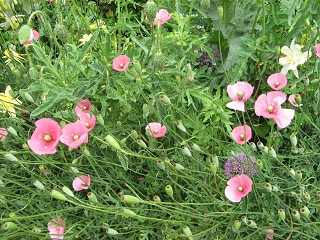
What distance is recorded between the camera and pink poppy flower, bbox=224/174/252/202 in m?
0.98

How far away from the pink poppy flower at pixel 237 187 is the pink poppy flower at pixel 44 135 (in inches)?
17.0

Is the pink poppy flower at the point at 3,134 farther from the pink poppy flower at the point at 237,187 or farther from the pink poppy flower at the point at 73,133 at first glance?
the pink poppy flower at the point at 237,187

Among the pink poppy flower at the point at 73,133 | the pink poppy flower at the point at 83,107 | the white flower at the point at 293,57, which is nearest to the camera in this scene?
the pink poppy flower at the point at 73,133

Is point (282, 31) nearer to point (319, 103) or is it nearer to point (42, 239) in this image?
point (319, 103)

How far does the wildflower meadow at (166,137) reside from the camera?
1006 mm

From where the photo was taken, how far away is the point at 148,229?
120cm

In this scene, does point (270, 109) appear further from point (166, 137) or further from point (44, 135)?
point (44, 135)

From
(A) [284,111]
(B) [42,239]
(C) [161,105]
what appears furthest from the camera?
(C) [161,105]

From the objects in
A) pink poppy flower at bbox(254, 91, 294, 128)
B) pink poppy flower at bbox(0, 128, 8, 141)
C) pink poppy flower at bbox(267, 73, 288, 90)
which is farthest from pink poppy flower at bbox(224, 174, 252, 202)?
pink poppy flower at bbox(0, 128, 8, 141)

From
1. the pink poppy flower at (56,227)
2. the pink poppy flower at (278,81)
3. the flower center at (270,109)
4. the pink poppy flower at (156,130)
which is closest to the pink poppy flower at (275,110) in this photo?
the flower center at (270,109)

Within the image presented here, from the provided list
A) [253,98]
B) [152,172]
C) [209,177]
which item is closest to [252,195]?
[209,177]

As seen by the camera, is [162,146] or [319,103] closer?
[319,103]

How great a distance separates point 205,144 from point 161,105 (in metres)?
0.21

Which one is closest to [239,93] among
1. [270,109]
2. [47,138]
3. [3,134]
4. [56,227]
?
[270,109]
